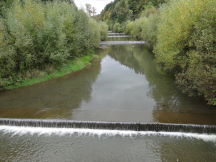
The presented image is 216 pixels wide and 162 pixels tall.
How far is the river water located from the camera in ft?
37.0

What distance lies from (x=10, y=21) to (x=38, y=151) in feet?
53.0

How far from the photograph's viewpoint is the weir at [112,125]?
12969 millimetres

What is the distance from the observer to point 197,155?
10945mm

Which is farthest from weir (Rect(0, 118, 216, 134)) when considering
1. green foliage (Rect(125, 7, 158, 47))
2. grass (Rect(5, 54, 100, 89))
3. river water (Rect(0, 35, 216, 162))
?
green foliage (Rect(125, 7, 158, 47))

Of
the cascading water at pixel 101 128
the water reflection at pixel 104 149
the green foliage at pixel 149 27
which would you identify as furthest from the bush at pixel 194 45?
the green foliage at pixel 149 27

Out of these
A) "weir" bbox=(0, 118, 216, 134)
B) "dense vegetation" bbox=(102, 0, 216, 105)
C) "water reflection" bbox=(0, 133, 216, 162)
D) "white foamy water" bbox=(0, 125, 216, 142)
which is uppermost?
"dense vegetation" bbox=(102, 0, 216, 105)

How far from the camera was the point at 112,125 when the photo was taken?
13.7 m

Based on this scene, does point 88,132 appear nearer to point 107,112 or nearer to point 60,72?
point 107,112

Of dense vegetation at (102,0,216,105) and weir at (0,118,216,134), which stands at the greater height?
dense vegetation at (102,0,216,105)

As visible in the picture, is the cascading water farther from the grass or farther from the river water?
the grass

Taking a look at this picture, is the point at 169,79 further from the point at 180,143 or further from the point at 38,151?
the point at 38,151

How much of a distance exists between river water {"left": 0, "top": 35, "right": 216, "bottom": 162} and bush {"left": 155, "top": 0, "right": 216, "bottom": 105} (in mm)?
2225

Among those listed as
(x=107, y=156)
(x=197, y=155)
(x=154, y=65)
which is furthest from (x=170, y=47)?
(x=107, y=156)

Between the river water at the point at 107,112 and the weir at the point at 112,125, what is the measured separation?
0.81 metres
